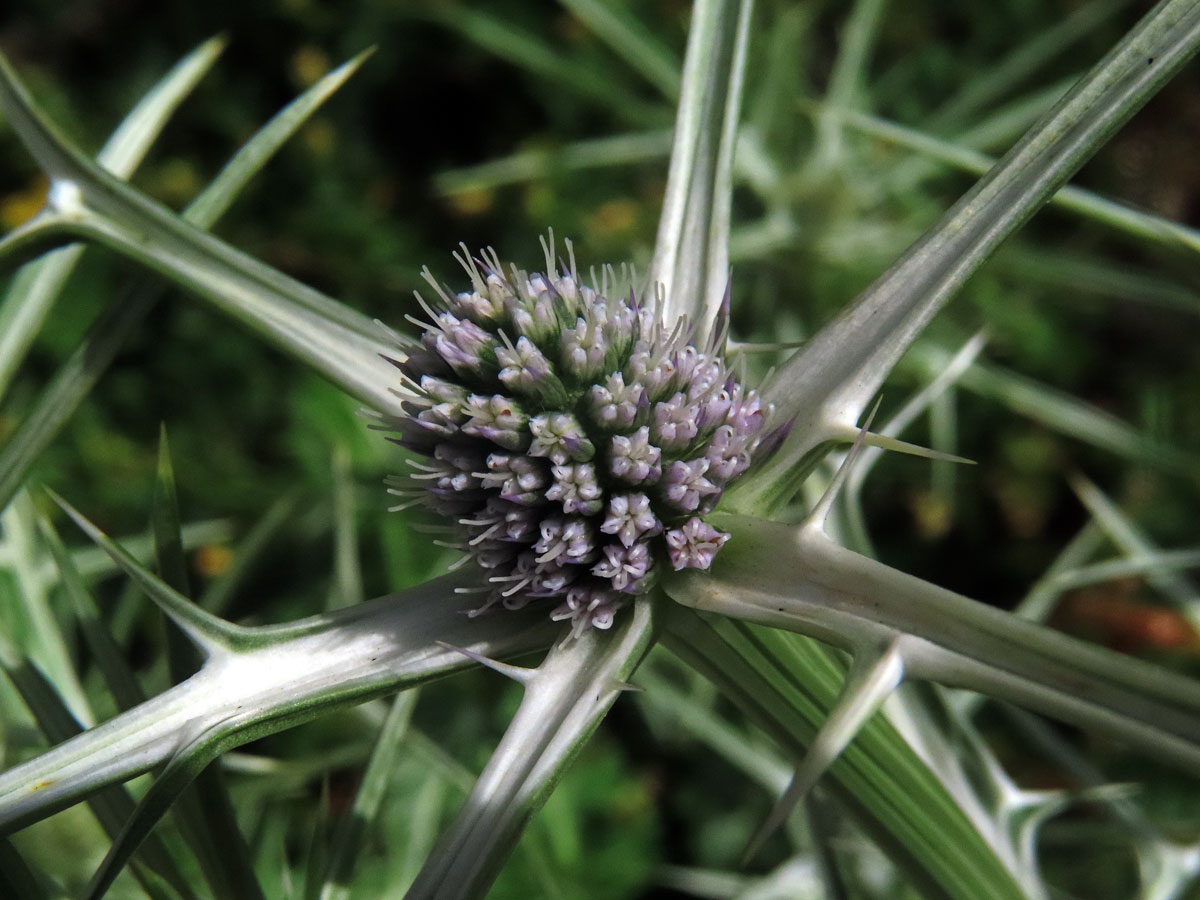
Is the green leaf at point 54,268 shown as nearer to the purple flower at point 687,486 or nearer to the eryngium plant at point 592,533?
the eryngium plant at point 592,533

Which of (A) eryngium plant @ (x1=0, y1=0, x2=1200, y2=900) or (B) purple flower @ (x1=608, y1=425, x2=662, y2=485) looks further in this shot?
(B) purple flower @ (x1=608, y1=425, x2=662, y2=485)

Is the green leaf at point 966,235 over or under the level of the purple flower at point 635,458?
over

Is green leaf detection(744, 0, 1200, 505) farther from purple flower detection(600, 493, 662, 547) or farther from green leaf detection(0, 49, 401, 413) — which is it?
green leaf detection(0, 49, 401, 413)

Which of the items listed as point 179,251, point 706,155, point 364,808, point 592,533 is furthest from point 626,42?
point 364,808

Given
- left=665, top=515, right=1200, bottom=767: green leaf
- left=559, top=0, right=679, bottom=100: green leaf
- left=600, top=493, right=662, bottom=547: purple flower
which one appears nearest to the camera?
left=665, top=515, right=1200, bottom=767: green leaf

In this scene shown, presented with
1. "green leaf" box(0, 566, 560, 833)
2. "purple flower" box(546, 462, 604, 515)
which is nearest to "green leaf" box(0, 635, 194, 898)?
"green leaf" box(0, 566, 560, 833)

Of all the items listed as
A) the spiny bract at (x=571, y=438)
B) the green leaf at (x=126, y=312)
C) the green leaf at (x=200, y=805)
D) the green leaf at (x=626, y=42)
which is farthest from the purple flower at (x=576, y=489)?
the green leaf at (x=626, y=42)

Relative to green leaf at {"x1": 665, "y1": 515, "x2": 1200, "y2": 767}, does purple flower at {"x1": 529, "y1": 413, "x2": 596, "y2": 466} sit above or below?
above

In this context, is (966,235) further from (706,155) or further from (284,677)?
(284,677)
